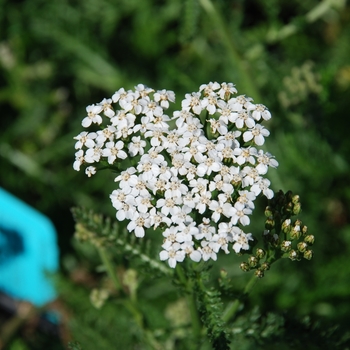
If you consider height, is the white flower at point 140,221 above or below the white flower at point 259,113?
below

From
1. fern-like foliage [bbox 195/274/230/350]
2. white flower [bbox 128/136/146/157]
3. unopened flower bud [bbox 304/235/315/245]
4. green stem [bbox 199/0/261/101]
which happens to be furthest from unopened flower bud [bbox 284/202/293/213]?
green stem [bbox 199/0/261/101]

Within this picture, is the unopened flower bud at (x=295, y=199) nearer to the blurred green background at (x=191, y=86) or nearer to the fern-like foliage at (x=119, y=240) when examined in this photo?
the fern-like foliage at (x=119, y=240)

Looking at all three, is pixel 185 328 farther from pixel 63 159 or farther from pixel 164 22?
pixel 164 22

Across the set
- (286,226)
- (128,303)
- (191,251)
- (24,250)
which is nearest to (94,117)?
(191,251)

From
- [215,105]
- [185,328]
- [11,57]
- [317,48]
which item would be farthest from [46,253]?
[317,48]

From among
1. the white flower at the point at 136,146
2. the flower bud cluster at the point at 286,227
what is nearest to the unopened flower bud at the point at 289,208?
the flower bud cluster at the point at 286,227

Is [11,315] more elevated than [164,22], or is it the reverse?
[164,22]
